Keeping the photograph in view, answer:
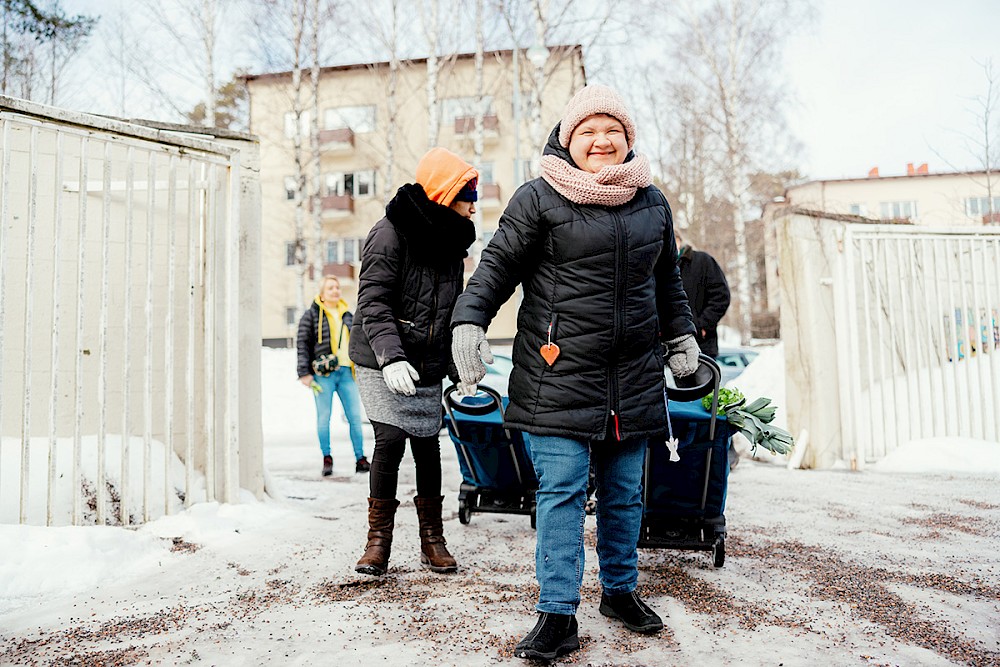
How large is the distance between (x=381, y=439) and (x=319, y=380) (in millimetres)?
3825

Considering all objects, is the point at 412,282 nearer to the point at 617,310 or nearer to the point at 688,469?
the point at 617,310

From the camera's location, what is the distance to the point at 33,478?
3.84 metres

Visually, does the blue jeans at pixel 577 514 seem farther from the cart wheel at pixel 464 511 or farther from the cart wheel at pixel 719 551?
the cart wheel at pixel 464 511

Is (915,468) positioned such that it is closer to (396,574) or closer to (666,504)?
(666,504)

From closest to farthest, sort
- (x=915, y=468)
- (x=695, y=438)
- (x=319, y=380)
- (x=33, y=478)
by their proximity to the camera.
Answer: (x=695, y=438) → (x=33, y=478) → (x=915, y=468) → (x=319, y=380)

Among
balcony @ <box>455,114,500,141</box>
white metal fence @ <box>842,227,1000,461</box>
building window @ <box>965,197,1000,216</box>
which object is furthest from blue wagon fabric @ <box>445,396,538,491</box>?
balcony @ <box>455,114,500,141</box>

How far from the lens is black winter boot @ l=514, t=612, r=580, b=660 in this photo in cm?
234

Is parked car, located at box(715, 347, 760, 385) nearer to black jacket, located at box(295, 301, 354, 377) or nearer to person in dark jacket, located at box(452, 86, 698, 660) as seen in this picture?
black jacket, located at box(295, 301, 354, 377)

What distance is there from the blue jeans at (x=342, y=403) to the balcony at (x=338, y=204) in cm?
2633

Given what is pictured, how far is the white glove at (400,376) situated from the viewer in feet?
10.2

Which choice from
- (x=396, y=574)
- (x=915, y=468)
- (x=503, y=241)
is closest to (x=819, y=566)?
(x=396, y=574)

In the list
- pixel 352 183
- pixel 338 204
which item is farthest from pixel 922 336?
pixel 352 183

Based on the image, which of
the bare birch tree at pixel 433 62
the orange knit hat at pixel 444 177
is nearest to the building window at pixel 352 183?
the bare birch tree at pixel 433 62

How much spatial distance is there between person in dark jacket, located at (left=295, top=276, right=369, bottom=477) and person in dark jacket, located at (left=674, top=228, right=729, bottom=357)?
319 centimetres
